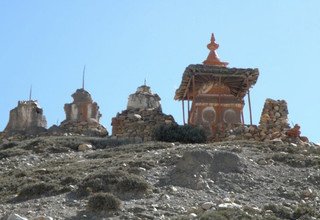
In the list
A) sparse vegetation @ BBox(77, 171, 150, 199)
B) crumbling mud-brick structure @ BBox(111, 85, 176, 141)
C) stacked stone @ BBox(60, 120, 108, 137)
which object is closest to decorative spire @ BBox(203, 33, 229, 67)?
crumbling mud-brick structure @ BBox(111, 85, 176, 141)

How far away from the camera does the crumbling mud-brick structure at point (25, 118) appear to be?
→ 35781mm

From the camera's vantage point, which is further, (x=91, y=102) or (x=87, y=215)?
(x=91, y=102)

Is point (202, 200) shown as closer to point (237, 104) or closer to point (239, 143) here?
point (239, 143)

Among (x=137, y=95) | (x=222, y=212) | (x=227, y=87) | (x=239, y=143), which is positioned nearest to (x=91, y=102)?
(x=137, y=95)

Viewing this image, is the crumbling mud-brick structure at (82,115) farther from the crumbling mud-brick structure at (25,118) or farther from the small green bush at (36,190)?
the small green bush at (36,190)

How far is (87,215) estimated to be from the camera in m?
14.4

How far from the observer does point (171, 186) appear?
16609 mm

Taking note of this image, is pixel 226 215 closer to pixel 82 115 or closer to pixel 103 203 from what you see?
pixel 103 203

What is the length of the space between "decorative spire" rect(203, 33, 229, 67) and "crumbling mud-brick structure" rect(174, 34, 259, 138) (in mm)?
513

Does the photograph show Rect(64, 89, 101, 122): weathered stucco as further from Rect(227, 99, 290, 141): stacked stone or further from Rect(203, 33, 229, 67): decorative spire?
Rect(227, 99, 290, 141): stacked stone

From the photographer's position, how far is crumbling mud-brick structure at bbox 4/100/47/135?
117ft

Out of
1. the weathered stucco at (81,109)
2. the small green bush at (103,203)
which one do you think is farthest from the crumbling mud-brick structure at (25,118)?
the small green bush at (103,203)

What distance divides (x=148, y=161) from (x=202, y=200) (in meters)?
3.54

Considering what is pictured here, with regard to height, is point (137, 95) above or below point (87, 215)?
above
